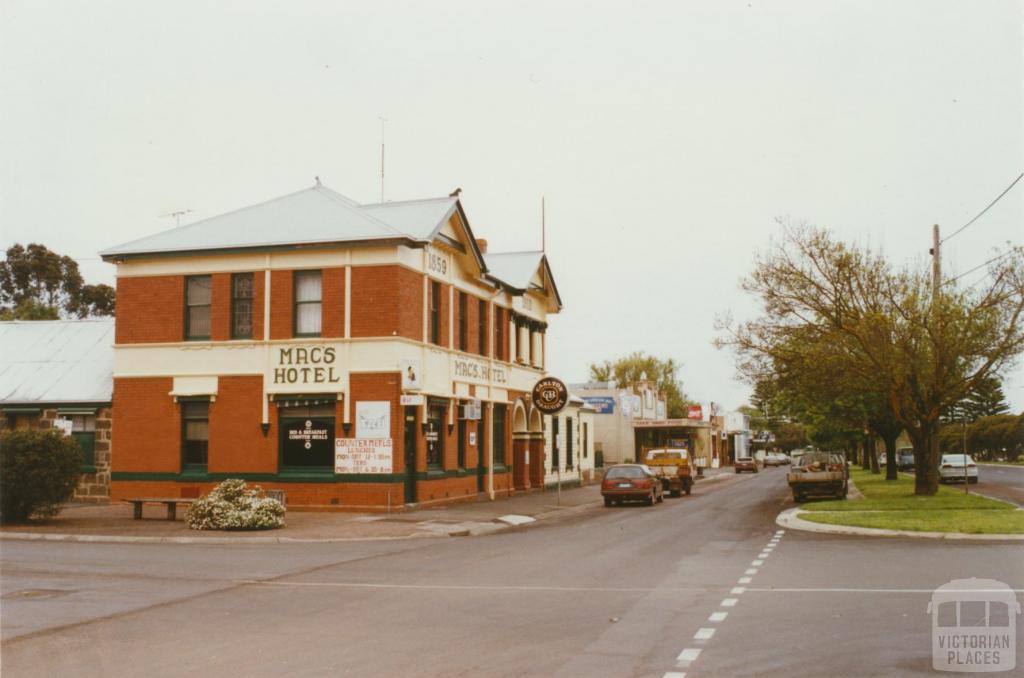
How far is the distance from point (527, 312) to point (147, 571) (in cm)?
2622

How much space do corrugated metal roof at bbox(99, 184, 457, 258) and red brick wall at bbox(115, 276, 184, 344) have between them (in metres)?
0.98

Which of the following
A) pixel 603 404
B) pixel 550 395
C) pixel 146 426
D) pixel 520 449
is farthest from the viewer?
pixel 603 404

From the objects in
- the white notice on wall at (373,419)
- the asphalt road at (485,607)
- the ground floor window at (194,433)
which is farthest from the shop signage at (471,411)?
the asphalt road at (485,607)

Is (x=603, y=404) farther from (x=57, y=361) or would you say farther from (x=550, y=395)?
(x=57, y=361)

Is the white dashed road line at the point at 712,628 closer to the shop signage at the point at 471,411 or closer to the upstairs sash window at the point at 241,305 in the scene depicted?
the shop signage at the point at 471,411

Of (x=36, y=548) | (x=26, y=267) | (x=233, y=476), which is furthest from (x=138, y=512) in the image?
(x=26, y=267)

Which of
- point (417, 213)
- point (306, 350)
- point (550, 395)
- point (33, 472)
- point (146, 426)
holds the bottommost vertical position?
point (33, 472)

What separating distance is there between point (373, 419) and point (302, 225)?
6.40 metres

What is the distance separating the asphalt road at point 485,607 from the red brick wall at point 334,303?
9372 millimetres

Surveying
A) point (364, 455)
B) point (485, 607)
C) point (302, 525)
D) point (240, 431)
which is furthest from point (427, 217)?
point (485, 607)

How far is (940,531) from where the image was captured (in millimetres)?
20922

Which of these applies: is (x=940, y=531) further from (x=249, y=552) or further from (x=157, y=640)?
(x=157, y=640)

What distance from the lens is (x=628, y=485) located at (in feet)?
112

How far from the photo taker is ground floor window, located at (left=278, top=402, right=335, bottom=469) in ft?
94.3
